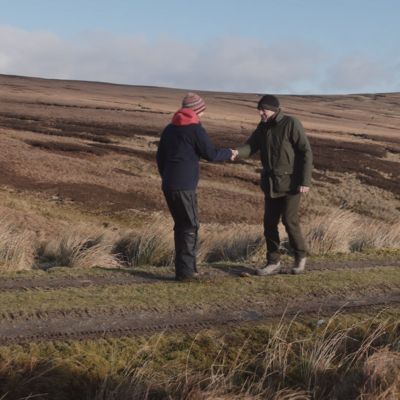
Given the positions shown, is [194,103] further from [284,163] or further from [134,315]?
[134,315]

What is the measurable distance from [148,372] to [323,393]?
58.7 inches

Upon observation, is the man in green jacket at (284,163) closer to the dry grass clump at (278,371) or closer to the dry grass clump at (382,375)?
the dry grass clump at (278,371)

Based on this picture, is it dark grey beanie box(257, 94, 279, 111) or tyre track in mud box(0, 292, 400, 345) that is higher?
dark grey beanie box(257, 94, 279, 111)

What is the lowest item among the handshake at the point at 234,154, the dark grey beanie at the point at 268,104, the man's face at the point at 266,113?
the handshake at the point at 234,154

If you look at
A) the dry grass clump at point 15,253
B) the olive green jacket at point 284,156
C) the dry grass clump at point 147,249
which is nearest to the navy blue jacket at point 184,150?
the olive green jacket at point 284,156

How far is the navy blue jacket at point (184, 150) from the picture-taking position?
7727 millimetres

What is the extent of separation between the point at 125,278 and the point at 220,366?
2.95 m

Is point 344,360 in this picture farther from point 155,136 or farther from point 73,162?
point 155,136

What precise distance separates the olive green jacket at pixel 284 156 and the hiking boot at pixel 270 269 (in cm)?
102

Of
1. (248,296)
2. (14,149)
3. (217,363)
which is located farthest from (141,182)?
(217,363)

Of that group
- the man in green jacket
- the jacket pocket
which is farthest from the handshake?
the jacket pocket

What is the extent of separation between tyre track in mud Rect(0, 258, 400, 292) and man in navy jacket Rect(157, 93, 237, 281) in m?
0.45

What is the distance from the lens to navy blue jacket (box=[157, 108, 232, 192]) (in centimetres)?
773

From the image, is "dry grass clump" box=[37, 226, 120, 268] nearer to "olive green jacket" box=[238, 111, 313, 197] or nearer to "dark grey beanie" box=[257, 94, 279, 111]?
"olive green jacket" box=[238, 111, 313, 197]
